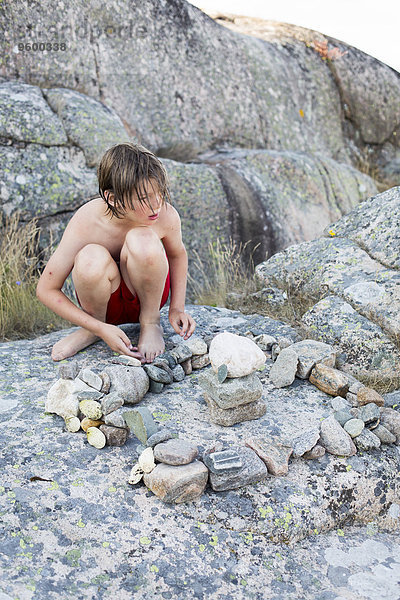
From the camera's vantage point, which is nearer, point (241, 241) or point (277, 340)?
point (277, 340)

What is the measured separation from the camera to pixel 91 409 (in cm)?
234

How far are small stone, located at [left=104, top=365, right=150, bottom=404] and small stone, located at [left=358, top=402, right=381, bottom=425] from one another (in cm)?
103

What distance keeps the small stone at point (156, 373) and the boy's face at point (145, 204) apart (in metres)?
0.75

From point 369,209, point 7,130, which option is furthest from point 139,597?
point 7,130

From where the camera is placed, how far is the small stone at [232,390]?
8.00 feet

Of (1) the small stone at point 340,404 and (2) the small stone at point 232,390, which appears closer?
(2) the small stone at point 232,390

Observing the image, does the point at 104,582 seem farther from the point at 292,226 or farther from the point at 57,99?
the point at 292,226

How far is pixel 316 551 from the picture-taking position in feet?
6.68

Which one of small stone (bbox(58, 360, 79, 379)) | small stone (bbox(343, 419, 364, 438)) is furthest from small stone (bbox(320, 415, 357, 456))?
small stone (bbox(58, 360, 79, 379))

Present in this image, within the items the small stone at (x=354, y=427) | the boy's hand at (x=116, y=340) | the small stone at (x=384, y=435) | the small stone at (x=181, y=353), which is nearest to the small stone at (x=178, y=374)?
the small stone at (x=181, y=353)

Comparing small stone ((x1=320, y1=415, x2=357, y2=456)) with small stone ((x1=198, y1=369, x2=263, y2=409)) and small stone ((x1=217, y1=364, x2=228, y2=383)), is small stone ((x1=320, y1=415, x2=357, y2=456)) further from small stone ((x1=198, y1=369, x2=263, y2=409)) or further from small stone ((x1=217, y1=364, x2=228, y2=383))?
small stone ((x1=217, y1=364, x2=228, y2=383))

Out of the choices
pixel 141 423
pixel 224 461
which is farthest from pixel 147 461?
pixel 224 461

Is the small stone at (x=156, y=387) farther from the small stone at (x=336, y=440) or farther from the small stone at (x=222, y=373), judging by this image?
the small stone at (x=336, y=440)

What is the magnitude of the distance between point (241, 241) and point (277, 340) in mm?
2727
